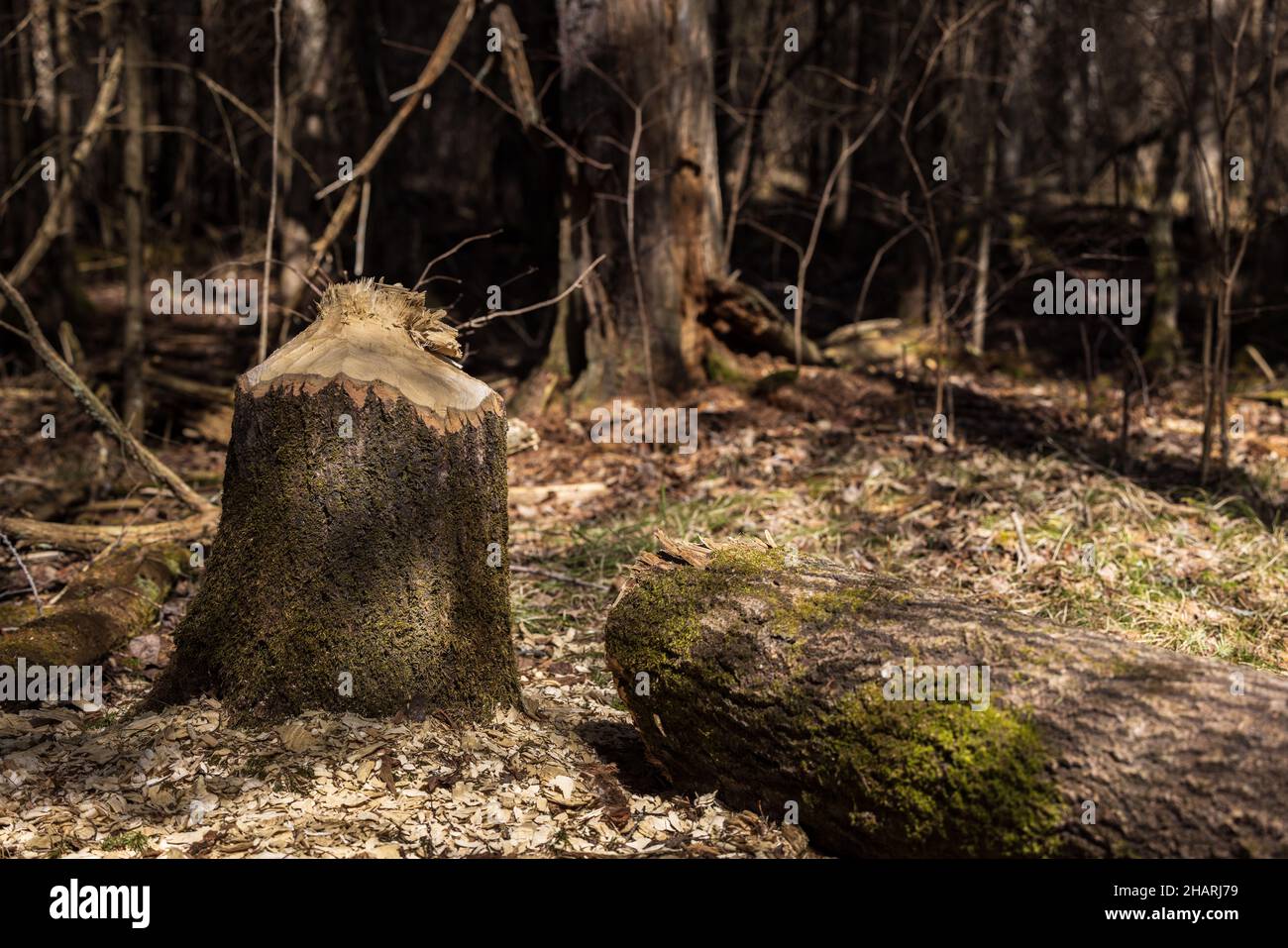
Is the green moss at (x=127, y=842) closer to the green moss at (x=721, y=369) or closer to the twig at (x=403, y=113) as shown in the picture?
the twig at (x=403, y=113)

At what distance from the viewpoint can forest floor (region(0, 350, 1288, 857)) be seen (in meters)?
3.15

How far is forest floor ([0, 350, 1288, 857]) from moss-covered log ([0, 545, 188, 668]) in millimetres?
123

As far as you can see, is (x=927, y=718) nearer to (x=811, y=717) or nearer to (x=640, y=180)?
(x=811, y=717)

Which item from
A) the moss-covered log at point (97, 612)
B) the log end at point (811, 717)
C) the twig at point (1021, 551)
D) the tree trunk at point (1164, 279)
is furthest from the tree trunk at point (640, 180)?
the log end at point (811, 717)

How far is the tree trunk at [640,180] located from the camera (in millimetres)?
8008

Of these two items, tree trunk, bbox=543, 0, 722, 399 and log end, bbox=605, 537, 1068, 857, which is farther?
tree trunk, bbox=543, 0, 722, 399

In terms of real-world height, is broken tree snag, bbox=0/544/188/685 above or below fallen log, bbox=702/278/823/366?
below

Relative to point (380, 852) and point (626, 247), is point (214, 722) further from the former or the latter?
point (626, 247)

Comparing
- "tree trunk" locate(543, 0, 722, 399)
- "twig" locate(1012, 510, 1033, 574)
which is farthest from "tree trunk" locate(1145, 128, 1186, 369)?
"twig" locate(1012, 510, 1033, 574)

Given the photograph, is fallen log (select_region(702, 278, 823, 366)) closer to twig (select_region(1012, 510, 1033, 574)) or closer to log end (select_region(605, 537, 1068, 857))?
twig (select_region(1012, 510, 1033, 574))

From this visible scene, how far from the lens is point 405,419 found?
3402mm

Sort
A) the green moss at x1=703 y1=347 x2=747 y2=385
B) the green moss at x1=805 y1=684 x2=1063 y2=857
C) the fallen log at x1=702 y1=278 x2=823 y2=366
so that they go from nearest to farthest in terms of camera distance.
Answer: the green moss at x1=805 y1=684 x2=1063 y2=857
the fallen log at x1=702 y1=278 x2=823 y2=366
the green moss at x1=703 y1=347 x2=747 y2=385

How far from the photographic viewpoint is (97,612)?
481cm

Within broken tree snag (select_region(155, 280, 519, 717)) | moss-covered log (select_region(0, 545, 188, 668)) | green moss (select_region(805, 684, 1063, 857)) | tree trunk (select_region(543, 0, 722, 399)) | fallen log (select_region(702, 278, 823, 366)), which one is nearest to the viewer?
green moss (select_region(805, 684, 1063, 857))
